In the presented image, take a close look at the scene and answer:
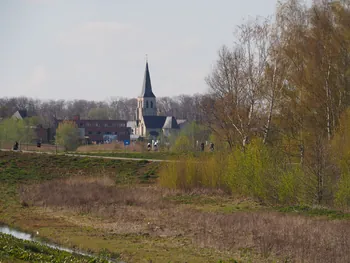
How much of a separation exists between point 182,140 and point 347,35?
33134 millimetres

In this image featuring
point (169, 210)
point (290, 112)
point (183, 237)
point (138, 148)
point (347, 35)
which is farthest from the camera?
point (138, 148)

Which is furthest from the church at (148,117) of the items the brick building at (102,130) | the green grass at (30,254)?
the green grass at (30,254)

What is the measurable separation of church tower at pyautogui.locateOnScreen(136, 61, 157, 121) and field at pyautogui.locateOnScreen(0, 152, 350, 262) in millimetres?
89442

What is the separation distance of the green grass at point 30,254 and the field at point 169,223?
90.3 inches

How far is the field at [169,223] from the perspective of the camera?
65.5ft

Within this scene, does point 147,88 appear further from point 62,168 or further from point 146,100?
point 62,168

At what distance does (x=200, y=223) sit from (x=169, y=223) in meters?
1.45

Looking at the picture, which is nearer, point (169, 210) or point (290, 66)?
point (169, 210)

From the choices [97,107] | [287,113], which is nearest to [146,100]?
[97,107]

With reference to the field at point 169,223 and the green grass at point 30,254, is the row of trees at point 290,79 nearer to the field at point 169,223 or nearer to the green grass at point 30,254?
the field at point 169,223

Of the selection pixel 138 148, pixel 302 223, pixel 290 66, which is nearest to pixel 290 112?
pixel 290 66

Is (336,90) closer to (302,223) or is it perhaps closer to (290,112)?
(290,112)

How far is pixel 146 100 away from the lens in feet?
439

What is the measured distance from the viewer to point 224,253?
20.0 meters
